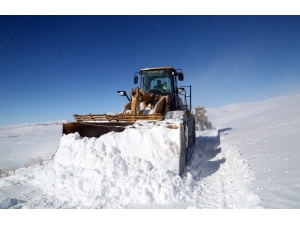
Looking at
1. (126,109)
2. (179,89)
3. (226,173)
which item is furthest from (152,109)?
(226,173)

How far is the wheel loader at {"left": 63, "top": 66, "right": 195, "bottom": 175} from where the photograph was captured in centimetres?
448

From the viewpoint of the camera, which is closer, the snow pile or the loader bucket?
the snow pile

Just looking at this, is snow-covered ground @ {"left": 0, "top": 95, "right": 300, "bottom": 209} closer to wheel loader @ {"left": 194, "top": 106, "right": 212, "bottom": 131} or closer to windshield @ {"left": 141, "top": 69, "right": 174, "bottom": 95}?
windshield @ {"left": 141, "top": 69, "right": 174, "bottom": 95}

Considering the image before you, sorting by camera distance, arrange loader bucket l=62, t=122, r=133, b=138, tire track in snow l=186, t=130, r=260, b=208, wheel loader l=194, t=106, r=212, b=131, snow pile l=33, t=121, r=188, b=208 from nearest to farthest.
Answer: tire track in snow l=186, t=130, r=260, b=208 → snow pile l=33, t=121, r=188, b=208 → loader bucket l=62, t=122, r=133, b=138 → wheel loader l=194, t=106, r=212, b=131

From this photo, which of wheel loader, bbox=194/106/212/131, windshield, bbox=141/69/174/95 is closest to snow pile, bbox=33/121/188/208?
windshield, bbox=141/69/174/95

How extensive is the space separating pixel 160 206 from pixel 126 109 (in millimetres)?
3910

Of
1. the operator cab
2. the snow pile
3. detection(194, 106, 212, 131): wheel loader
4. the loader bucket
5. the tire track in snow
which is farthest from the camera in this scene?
detection(194, 106, 212, 131): wheel loader

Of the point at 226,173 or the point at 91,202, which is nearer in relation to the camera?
the point at 91,202

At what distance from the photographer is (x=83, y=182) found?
10.9ft

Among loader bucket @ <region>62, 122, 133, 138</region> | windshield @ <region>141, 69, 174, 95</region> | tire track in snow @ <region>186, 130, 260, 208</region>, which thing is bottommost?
tire track in snow @ <region>186, 130, 260, 208</region>

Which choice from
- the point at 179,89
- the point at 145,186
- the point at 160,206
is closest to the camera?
the point at 160,206

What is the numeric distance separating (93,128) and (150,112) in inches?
73.4

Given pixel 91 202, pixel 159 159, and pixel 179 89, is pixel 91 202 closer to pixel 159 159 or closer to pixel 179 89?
pixel 159 159

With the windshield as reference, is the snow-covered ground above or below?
below
